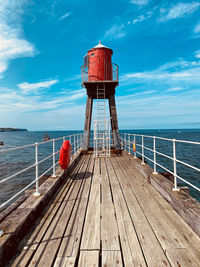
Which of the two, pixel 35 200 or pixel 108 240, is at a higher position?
pixel 35 200

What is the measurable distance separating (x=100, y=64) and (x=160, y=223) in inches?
304

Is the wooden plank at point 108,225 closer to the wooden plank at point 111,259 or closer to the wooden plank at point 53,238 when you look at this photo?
the wooden plank at point 111,259

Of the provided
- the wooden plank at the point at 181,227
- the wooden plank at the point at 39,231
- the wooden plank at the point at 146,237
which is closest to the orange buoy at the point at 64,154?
the wooden plank at the point at 39,231

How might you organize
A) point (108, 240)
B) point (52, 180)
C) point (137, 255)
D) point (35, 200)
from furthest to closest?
point (52, 180) → point (35, 200) → point (108, 240) → point (137, 255)

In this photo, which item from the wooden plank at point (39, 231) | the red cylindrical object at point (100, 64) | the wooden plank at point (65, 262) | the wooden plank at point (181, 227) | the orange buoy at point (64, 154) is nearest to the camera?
the wooden plank at point (65, 262)

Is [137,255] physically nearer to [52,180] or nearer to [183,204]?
[183,204]

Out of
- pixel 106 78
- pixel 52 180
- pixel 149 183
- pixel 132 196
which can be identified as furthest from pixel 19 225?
pixel 106 78

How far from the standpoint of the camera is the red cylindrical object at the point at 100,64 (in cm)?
827

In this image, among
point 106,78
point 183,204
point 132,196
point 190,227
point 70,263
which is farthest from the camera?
point 106,78

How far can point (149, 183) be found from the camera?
390cm

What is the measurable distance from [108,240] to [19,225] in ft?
3.57

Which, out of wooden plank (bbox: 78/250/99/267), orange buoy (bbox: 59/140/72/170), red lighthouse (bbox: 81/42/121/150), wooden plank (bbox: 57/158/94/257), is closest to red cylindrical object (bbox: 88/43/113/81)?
red lighthouse (bbox: 81/42/121/150)

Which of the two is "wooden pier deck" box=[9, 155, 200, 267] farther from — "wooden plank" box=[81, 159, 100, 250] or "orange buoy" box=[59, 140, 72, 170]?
"orange buoy" box=[59, 140, 72, 170]

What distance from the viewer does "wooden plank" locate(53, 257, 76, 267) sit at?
1582 millimetres
